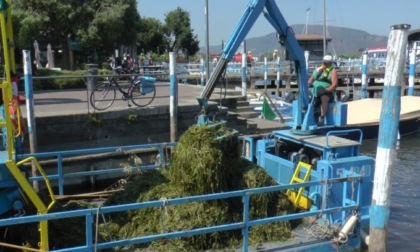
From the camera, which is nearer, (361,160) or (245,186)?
(245,186)

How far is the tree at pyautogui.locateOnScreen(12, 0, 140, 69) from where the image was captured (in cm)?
2641

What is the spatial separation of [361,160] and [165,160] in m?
3.44

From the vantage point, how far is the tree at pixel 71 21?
2641cm

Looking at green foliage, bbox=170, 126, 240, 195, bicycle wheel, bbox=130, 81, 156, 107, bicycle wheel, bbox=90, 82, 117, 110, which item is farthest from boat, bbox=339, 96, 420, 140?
Answer: green foliage, bbox=170, 126, 240, 195

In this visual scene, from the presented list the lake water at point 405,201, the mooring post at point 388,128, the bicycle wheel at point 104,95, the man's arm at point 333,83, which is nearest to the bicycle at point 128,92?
the bicycle wheel at point 104,95

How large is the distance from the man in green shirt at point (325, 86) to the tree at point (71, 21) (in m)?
20.9

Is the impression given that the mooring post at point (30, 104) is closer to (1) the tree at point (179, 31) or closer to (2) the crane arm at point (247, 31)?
(2) the crane arm at point (247, 31)

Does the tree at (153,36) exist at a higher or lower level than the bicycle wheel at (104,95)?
higher

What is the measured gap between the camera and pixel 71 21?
1115 inches

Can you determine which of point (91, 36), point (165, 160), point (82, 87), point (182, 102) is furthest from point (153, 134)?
point (91, 36)

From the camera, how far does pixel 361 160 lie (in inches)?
259

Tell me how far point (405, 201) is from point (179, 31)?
Result: 53197mm

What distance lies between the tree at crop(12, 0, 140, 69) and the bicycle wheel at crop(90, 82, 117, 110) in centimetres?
1527

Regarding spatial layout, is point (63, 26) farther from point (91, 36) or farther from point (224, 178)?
point (224, 178)
